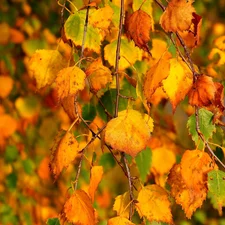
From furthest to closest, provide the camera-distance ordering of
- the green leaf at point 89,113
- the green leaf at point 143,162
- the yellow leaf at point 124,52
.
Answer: the green leaf at point 143,162, the green leaf at point 89,113, the yellow leaf at point 124,52

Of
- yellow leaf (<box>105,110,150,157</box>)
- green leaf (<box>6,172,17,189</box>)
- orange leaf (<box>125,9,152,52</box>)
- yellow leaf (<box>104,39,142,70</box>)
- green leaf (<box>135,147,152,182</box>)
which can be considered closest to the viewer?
yellow leaf (<box>105,110,150,157</box>)

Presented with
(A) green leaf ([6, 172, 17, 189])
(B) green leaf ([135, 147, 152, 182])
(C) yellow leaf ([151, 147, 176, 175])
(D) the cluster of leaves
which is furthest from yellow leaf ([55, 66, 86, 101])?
(A) green leaf ([6, 172, 17, 189])

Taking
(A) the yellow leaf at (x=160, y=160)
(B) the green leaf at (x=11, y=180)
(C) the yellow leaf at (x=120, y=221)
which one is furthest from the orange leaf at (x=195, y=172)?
(B) the green leaf at (x=11, y=180)

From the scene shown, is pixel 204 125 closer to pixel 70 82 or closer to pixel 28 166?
pixel 70 82

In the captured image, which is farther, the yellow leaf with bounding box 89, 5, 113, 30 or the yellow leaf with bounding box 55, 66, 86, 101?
the yellow leaf with bounding box 89, 5, 113, 30

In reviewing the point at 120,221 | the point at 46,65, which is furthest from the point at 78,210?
the point at 46,65

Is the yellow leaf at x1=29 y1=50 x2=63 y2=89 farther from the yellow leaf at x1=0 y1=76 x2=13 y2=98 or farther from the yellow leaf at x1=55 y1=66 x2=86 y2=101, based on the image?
the yellow leaf at x1=0 y1=76 x2=13 y2=98

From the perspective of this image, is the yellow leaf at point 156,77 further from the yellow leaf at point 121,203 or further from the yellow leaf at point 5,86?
the yellow leaf at point 5,86
